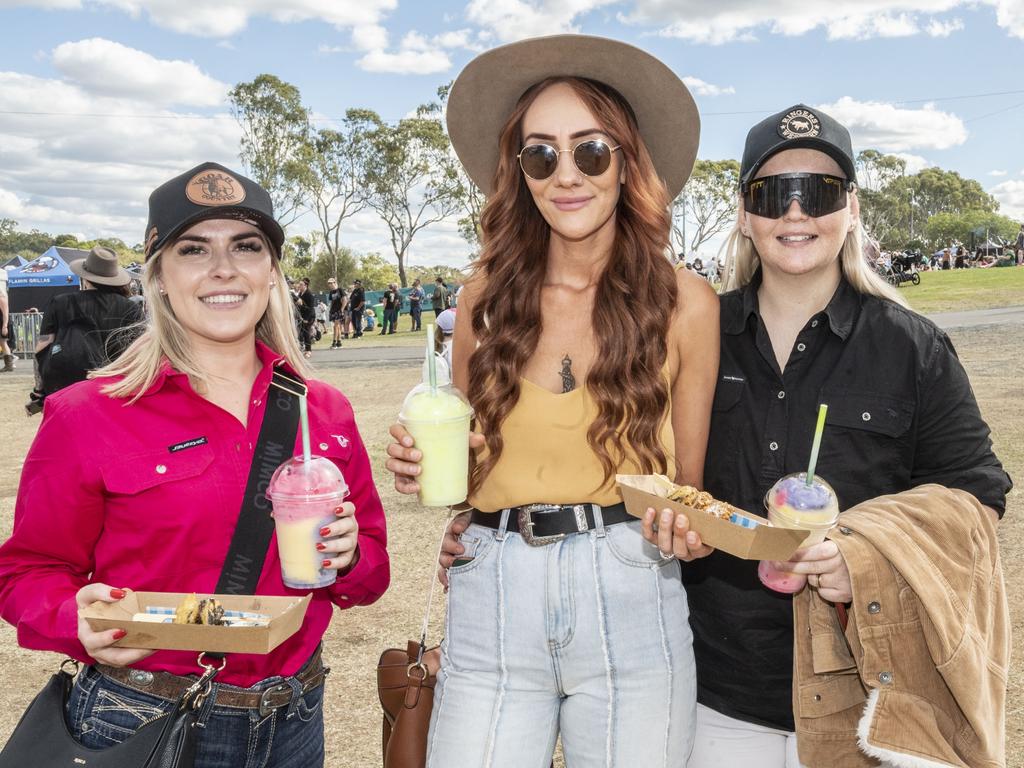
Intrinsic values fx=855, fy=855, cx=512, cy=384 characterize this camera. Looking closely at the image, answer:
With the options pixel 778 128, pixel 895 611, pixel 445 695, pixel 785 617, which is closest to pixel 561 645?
pixel 445 695

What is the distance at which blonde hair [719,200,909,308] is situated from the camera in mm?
2467

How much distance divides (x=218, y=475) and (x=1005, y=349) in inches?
662

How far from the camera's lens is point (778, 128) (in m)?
2.47

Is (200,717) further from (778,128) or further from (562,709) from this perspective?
(778,128)

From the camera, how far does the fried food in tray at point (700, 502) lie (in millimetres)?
2025

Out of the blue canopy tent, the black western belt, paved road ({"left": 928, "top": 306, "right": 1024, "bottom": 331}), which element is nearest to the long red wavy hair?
the black western belt

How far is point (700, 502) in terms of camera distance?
208 cm

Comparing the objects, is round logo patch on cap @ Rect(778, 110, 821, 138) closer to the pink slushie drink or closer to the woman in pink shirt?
the pink slushie drink

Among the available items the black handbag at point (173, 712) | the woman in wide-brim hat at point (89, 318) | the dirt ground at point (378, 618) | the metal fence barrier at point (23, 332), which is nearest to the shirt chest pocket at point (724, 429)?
the black handbag at point (173, 712)

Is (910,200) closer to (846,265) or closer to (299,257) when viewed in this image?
(299,257)

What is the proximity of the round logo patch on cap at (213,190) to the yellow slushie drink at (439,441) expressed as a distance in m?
0.71

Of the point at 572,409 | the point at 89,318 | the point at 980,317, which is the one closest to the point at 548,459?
the point at 572,409

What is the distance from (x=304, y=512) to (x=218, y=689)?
20.0 inches

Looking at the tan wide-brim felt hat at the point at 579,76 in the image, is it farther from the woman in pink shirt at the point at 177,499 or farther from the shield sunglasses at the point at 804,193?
the woman in pink shirt at the point at 177,499
